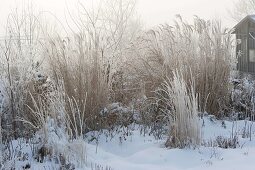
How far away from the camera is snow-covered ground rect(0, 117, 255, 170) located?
177 inches

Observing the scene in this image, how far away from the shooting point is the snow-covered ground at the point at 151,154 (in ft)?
14.8

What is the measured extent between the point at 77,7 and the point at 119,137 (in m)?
2.62

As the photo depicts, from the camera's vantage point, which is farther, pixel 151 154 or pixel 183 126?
pixel 183 126

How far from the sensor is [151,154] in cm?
493

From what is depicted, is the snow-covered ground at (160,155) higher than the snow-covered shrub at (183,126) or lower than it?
lower

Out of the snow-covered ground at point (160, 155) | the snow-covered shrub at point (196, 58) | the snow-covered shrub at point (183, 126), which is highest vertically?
the snow-covered shrub at point (196, 58)

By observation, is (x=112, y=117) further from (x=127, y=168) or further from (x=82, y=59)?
(x=127, y=168)

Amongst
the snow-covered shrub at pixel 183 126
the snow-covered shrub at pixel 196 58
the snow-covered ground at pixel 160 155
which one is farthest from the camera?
the snow-covered shrub at pixel 196 58

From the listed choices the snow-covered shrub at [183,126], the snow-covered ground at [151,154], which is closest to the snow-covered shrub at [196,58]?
the snow-covered ground at [151,154]

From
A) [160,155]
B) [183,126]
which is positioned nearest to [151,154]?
[160,155]

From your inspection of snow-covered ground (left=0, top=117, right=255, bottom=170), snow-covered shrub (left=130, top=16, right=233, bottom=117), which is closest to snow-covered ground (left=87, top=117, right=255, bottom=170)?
snow-covered ground (left=0, top=117, right=255, bottom=170)

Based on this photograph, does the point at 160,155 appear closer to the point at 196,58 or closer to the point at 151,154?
the point at 151,154

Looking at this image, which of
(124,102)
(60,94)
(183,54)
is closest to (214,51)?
(183,54)

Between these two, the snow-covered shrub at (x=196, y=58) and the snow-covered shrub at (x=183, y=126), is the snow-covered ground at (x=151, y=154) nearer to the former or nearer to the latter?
the snow-covered shrub at (x=183, y=126)
